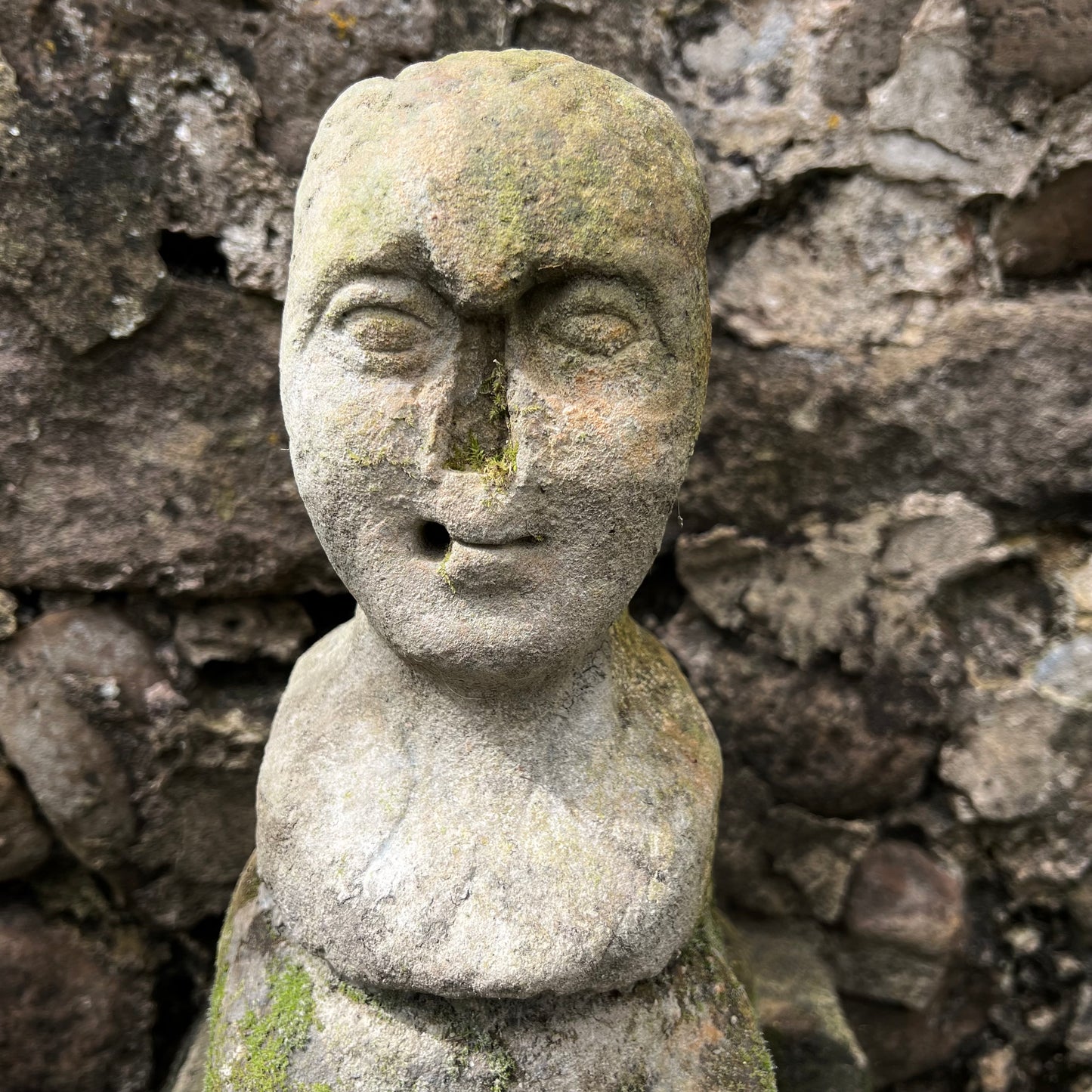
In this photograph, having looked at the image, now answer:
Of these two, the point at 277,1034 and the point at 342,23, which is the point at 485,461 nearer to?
the point at 277,1034

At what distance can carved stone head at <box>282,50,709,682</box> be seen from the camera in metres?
0.83

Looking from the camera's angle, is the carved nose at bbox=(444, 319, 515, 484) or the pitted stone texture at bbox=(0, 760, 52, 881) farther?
the pitted stone texture at bbox=(0, 760, 52, 881)

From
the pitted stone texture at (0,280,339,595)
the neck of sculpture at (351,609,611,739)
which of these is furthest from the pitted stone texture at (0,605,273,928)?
the neck of sculpture at (351,609,611,739)

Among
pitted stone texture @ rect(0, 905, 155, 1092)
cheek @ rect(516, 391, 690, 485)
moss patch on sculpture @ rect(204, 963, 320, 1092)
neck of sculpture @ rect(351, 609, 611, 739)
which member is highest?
cheek @ rect(516, 391, 690, 485)

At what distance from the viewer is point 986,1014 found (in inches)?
65.6

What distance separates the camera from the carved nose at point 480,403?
0.87 metres

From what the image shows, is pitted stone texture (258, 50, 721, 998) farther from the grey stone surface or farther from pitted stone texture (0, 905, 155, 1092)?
pitted stone texture (0, 905, 155, 1092)

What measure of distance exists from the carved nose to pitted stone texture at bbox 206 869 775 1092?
0.55 metres

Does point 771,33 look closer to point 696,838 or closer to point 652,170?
point 652,170

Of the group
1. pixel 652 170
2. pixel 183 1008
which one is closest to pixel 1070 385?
pixel 652 170

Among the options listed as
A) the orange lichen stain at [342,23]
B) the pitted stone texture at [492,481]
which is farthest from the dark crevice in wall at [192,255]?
the pitted stone texture at [492,481]

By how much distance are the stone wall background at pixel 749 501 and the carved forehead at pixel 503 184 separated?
57cm

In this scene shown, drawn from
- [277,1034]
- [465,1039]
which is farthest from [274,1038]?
[465,1039]

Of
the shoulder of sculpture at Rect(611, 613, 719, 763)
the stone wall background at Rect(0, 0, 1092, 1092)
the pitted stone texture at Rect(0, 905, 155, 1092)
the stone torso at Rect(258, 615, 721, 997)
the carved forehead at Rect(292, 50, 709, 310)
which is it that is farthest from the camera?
the pitted stone texture at Rect(0, 905, 155, 1092)
